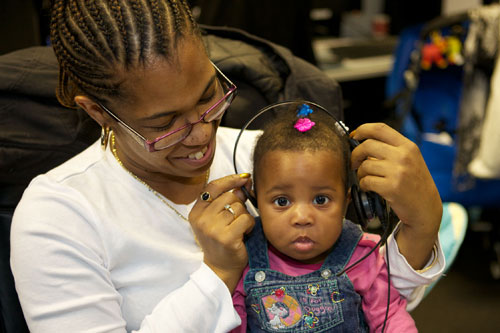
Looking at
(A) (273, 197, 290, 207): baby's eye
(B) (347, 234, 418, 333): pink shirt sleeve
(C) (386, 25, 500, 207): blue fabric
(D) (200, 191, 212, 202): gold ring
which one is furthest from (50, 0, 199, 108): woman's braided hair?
(C) (386, 25, 500, 207): blue fabric

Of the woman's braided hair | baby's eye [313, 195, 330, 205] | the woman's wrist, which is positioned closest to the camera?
the woman's braided hair

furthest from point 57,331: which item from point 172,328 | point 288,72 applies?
point 288,72

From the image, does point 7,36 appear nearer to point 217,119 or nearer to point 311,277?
point 217,119

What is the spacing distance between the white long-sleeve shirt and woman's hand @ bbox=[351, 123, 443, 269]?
0.34 ft

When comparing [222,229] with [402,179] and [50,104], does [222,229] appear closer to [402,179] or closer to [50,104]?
[402,179]

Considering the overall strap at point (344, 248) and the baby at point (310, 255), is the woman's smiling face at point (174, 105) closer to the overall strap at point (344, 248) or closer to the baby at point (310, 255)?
the baby at point (310, 255)

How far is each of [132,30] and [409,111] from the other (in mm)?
1988

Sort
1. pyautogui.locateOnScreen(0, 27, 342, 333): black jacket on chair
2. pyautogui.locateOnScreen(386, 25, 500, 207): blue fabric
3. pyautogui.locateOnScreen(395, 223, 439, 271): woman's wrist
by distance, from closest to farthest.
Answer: pyautogui.locateOnScreen(395, 223, 439, 271): woman's wrist, pyautogui.locateOnScreen(0, 27, 342, 333): black jacket on chair, pyautogui.locateOnScreen(386, 25, 500, 207): blue fabric

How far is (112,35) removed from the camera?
3.31 ft

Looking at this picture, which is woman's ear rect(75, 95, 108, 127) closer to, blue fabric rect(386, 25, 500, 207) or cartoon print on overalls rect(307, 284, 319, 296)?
cartoon print on overalls rect(307, 284, 319, 296)

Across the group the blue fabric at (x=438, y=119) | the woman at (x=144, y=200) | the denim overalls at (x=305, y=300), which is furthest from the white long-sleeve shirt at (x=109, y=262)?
the blue fabric at (x=438, y=119)

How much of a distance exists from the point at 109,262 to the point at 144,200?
6.2 inches

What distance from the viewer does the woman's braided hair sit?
101 centimetres

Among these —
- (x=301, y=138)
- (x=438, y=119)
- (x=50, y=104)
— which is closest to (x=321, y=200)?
(x=301, y=138)
